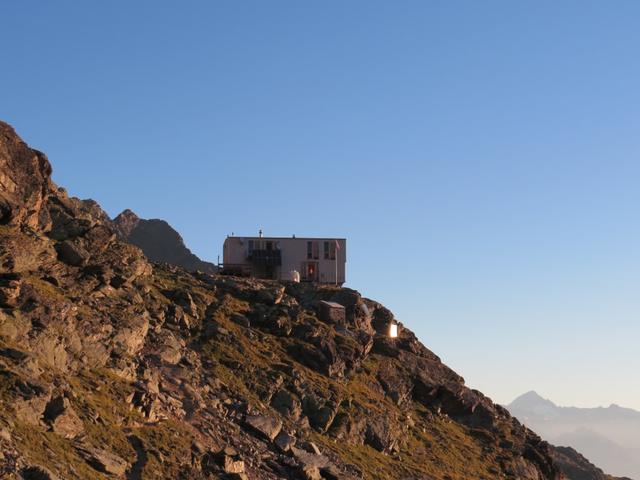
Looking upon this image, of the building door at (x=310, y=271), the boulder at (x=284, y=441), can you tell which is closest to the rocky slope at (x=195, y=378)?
the boulder at (x=284, y=441)

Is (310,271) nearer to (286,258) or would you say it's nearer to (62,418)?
(286,258)

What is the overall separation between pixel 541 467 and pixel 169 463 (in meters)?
56.7

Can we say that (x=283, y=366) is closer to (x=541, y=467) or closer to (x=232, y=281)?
(x=232, y=281)

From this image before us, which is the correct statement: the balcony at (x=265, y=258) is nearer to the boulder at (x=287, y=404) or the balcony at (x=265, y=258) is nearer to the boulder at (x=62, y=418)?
the boulder at (x=287, y=404)

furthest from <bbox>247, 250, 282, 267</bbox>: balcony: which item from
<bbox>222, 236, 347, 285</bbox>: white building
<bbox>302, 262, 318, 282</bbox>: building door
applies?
<bbox>302, 262, 318, 282</bbox>: building door

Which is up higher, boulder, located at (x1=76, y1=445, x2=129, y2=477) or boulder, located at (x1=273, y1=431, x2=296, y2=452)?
boulder, located at (x1=273, y1=431, x2=296, y2=452)

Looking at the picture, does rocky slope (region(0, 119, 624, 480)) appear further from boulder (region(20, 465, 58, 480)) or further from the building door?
the building door

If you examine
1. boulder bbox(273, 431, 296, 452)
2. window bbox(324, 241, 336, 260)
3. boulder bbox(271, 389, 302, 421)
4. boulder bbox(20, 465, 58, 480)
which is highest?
window bbox(324, 241, 336, 260)

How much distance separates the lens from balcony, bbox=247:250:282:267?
11944cm

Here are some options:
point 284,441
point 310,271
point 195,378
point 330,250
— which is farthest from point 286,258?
point 284,441

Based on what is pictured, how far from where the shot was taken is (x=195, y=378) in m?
69.2

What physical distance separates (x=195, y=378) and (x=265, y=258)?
5105cm

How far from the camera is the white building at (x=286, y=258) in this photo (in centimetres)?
11931

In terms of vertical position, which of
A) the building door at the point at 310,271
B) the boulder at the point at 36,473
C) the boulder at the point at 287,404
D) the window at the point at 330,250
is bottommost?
the boulder at the point at 36,473
